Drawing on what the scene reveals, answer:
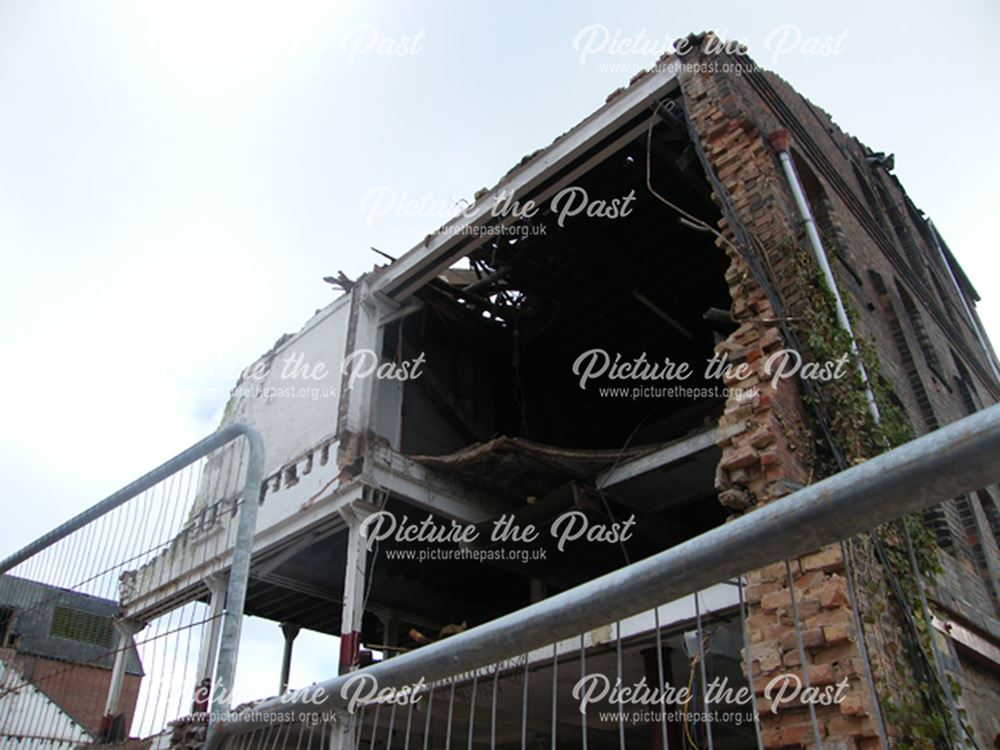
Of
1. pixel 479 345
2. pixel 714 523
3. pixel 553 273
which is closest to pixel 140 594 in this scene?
pixel 479 345

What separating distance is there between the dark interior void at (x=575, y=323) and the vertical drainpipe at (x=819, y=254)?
1.90m

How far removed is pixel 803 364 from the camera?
290 inches

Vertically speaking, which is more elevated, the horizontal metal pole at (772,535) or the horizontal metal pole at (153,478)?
the horizontal metal pole at (153,478)

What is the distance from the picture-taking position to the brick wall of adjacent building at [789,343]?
5.66m

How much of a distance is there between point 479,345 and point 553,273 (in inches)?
92.2

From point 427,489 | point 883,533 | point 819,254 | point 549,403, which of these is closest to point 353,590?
point 427,489

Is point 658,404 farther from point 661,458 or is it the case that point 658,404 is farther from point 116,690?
point 116,690

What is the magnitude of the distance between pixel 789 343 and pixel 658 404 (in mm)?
7940

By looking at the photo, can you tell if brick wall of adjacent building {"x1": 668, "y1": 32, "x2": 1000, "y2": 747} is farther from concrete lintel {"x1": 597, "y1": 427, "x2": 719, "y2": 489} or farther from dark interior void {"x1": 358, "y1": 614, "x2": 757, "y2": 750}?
concrete lintel {"x1": 597, "y1": 427, "x2": 719, "y2": 489}

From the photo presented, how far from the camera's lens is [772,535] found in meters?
1.76

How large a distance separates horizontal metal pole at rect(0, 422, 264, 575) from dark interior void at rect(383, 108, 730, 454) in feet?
24.8

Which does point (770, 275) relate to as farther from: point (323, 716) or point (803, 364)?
point (323, 716)

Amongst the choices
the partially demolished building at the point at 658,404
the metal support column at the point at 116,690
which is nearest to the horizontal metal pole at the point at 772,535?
the partially demolished building at the point at 658,404

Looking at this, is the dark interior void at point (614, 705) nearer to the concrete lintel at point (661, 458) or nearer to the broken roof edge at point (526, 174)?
the concrete lintel at point (661, 458)
